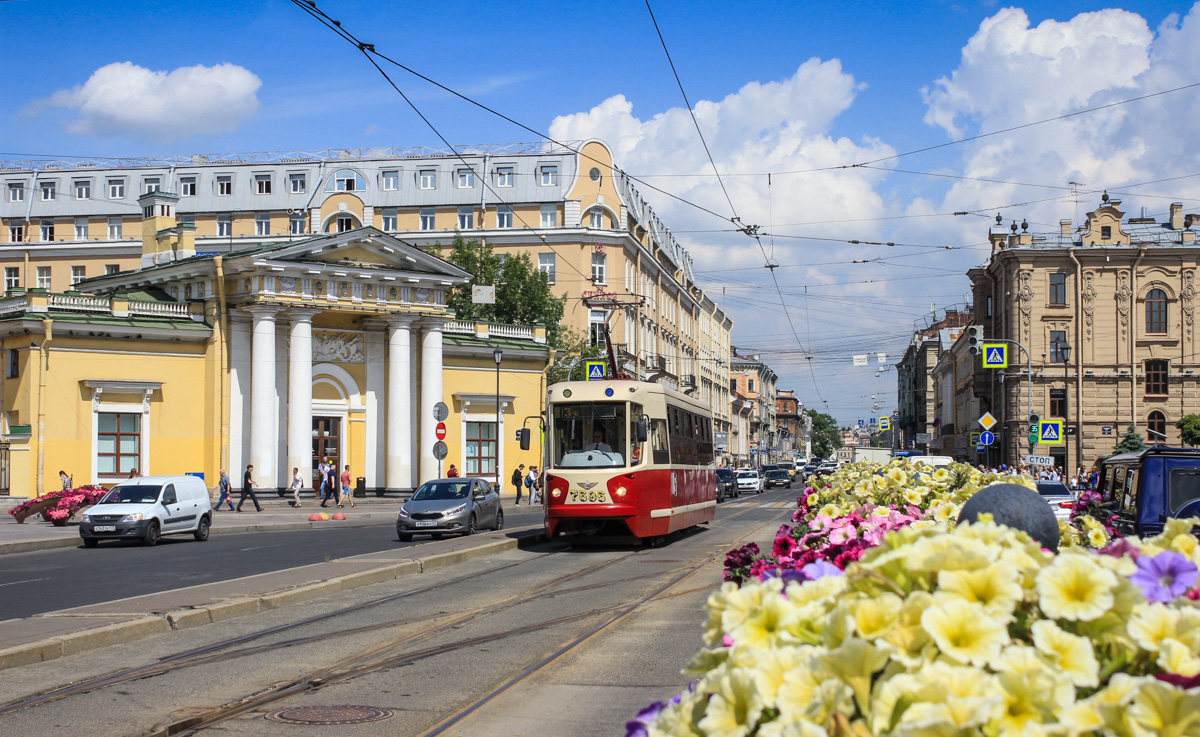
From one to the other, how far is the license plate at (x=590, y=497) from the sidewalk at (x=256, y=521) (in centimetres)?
1287

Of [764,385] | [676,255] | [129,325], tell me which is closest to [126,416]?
[129,325]

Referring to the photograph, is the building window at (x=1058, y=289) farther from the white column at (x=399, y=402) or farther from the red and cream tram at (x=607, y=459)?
the red and cream tram at (x=607, y=459)

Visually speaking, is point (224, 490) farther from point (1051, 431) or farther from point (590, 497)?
point (1051, 431)

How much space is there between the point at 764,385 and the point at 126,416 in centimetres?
11715

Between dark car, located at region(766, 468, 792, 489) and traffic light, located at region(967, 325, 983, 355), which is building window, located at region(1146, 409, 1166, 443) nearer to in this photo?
dark car, located at region(766, 468, 792, 489)

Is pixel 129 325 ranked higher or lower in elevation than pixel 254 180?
lower

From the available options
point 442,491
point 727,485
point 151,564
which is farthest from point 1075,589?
point 727,485

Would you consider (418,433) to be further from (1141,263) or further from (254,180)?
(1141,263)

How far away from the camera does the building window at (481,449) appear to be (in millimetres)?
51688

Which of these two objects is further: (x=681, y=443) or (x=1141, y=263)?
(x=1141, y=263)

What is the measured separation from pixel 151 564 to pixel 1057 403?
2062 inches

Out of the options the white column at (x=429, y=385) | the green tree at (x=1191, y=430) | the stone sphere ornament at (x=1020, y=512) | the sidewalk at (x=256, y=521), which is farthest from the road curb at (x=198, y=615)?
the green tree at (x=1191, y=430)

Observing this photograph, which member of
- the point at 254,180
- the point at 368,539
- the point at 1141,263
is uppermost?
the point at 254,180

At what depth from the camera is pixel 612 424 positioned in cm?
2269
